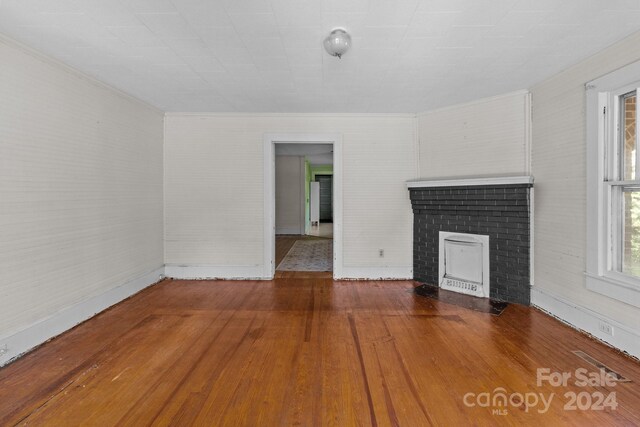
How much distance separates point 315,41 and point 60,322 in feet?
10.7

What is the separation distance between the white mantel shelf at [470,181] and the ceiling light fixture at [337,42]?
2.15 m

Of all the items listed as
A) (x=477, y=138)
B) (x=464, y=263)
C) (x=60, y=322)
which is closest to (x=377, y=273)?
(x=464, y=263)

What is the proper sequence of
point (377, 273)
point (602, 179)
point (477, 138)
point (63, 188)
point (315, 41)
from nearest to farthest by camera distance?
point (315, 41) < point (602, 179) < point (63, 188) < point (477, 138) < point (377, 273)

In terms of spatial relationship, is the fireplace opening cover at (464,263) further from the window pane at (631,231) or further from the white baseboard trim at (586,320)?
the window pane at (631,231)

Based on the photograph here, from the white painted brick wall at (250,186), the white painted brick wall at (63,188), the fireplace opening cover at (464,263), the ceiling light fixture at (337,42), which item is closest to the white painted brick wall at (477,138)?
the white painted brick wall at (250,186)

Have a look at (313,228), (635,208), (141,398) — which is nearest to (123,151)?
(141,398)

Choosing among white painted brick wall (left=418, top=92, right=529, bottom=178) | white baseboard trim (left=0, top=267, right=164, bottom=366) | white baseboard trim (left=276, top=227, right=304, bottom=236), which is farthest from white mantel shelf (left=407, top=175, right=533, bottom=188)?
white baseboard trim (left=276, top=227, right=304, bottom=236)

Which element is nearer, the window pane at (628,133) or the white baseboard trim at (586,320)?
the white baseboard trim at (586,320)

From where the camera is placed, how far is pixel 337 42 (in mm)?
2090

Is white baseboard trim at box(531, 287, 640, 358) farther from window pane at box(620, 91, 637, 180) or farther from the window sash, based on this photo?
window pane at box(620, 91, 637, 180)

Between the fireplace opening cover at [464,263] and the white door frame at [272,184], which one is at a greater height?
the white door frame at [272,184]

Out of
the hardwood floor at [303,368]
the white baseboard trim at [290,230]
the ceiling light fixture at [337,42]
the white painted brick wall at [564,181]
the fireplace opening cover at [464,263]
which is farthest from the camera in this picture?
the white baseboard trim at [290,230]

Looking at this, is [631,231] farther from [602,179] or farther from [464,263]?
[464,263]

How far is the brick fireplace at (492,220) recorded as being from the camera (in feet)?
10.3
